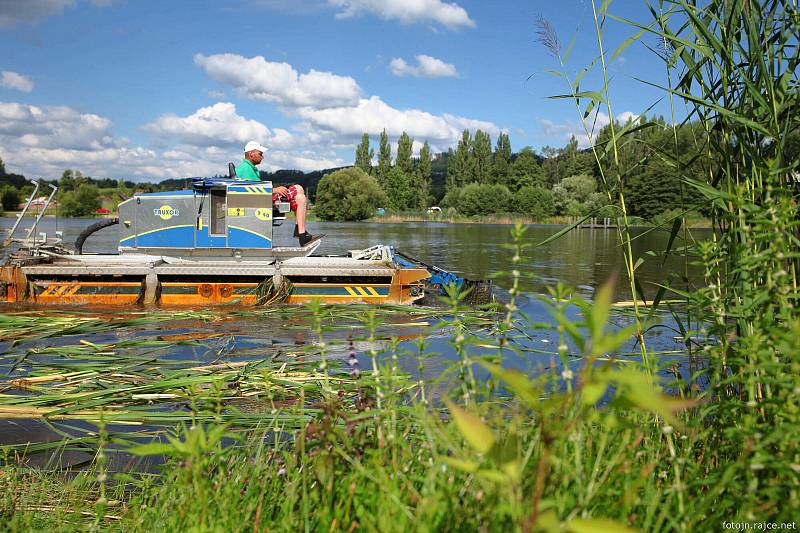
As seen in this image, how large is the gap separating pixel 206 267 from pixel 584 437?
8464mm

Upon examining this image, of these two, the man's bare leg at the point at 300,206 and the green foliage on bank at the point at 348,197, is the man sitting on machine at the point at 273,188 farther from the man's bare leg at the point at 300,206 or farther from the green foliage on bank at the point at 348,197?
the green foliage on bank at the point at 348,197

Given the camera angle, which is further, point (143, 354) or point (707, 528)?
point (143, 354)

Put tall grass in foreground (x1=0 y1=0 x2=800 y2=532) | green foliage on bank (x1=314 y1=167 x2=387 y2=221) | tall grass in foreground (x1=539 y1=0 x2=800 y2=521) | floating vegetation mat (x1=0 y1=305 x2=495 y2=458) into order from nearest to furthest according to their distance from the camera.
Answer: tall grass in foreground (x1=0 y1=0 x2=800 y2=532)
tall grass in foreground (x1=539 y1=0 x2=800 y2=521)
floating vegetation mat (x1=0 y1=305 x2=495 y2=458)
green foliage on bank (x1=314 y1=167 x2=387 y2=221)

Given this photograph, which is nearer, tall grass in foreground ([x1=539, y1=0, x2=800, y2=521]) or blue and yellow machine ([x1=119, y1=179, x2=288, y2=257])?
tall grass in foreground ([x1=539, y1=0, x2=800, y2=521])

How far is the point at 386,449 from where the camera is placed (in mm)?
2135

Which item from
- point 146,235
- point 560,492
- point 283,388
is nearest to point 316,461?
point 560,492

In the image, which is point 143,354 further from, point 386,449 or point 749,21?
point 749,21

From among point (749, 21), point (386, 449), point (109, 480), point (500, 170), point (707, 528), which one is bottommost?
point (109, 480)

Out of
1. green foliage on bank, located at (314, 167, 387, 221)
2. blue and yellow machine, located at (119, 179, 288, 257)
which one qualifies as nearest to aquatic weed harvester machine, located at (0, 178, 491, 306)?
blue and yellow machine, located at (119, 179, 288, 257)

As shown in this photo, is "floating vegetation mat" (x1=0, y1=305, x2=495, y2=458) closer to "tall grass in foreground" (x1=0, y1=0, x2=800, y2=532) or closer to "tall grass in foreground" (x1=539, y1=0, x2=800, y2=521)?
"tall grass in foreground" (x1=0, y1=0, x2=800, y2=532)

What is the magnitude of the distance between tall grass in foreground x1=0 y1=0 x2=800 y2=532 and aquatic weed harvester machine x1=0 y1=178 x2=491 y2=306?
6344 mm

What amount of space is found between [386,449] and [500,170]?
11216cm

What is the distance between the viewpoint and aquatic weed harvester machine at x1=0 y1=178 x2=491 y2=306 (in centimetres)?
980

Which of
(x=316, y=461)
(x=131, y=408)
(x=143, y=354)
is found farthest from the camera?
(x=143, y=354)
